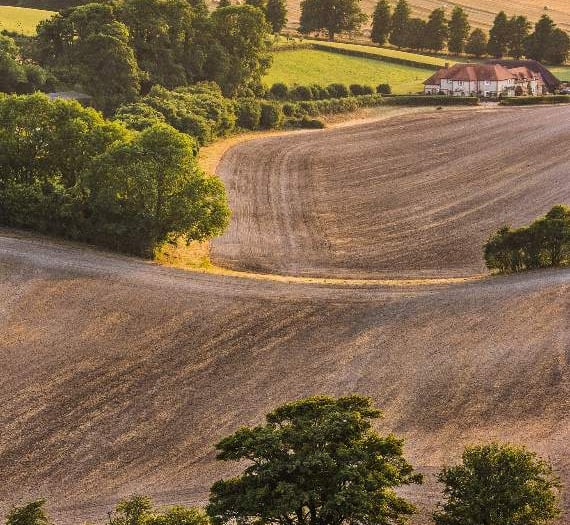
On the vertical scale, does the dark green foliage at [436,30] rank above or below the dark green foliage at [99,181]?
above

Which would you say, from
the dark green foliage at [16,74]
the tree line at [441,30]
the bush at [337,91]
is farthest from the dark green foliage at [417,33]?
the dark green foliage at [16,74]

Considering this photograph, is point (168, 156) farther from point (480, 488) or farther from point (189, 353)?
point (480, 488)

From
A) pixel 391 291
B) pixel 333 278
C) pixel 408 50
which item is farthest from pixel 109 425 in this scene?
pixel 408 50

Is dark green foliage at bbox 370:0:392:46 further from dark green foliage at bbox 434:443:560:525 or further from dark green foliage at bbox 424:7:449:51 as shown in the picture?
dark green foliage at bbox 434:443:560:525

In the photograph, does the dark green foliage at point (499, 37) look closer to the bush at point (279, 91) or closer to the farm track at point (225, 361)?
the bush at point (279, 91)

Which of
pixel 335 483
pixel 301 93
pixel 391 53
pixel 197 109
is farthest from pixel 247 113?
pixel 335 483

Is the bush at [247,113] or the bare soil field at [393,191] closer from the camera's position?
the bare soil field at [393,191]
